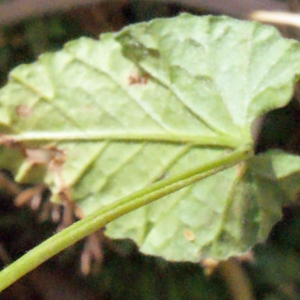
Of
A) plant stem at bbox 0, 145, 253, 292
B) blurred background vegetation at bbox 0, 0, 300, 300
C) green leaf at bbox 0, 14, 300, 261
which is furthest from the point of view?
blurred background vegetation at bbox 0, 0, 300, 300

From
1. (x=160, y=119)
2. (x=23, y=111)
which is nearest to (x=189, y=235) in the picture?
(x=160, y=119)

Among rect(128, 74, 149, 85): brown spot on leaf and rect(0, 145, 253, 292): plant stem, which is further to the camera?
rect(128, 74, 149, 85): brown spot on leaf

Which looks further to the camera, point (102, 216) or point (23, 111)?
point (23, 111)

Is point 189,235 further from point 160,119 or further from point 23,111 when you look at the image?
point 23,111

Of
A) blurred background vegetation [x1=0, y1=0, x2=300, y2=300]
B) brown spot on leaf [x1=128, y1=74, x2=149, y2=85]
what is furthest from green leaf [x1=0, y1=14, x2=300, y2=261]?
blurred background vegetation [x1=0, y1=0, x2=300, y2=300]

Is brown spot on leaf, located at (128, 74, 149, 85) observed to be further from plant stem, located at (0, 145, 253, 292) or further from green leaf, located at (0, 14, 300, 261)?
plant stem, located at (0, 145, 253, 292)

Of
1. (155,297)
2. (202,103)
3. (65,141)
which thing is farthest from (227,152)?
(155,297)
